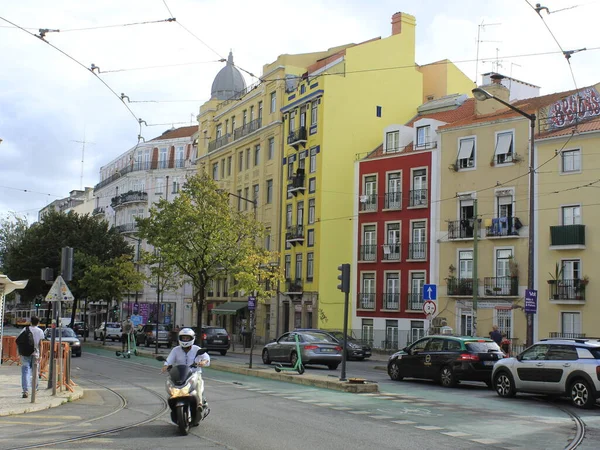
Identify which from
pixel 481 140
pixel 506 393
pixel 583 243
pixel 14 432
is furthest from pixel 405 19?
pixel 14 432

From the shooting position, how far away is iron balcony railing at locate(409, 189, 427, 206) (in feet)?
157

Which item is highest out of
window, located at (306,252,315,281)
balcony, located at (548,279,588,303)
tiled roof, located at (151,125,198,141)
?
tiled roof, located at (151,125,198,141)

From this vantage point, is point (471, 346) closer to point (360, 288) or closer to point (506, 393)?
point (506, 393)

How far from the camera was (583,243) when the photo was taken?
40281mm

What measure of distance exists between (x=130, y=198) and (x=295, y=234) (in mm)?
36803

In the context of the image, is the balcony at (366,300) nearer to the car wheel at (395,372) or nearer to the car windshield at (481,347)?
the car wheel at (395,372)

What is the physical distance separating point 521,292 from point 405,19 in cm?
2500

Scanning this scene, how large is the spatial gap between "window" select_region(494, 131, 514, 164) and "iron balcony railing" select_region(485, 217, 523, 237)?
3.19 m

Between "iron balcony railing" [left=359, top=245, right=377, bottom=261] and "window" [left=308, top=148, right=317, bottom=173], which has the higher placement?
"window" [left=308, top=148, right=317, bottom=173]

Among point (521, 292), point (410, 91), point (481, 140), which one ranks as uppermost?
point (410, 91)

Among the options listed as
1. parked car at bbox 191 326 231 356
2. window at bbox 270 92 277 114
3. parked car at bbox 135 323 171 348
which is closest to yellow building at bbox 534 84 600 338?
parked car at bbox 191 326 231 356

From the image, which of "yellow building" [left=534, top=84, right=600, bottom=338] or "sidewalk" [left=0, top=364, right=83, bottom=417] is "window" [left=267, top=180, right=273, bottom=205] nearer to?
"yellow building" [left=534, top=84, right=600, bottom=338]

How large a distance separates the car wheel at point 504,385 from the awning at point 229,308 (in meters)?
42.3

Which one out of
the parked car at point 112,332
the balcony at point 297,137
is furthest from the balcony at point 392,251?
the parked car at point 112,332
